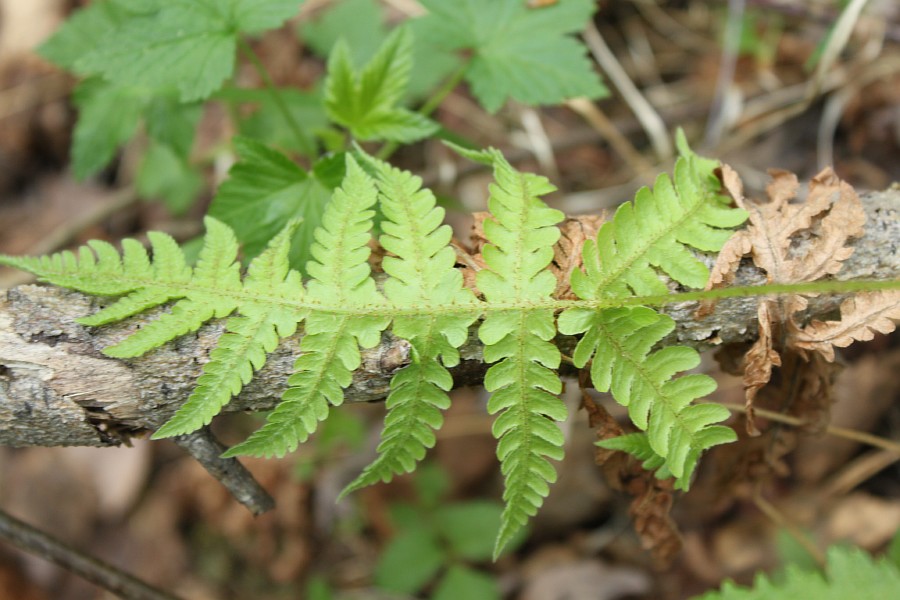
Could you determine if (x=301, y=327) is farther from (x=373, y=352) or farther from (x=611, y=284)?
(x=611, y=284)

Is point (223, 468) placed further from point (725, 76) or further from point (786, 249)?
point (725, 76)

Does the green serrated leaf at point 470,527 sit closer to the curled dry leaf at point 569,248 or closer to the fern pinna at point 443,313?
the fern pinna at point 443,313

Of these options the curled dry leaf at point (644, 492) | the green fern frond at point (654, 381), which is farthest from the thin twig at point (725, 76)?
the green fern frond at point (654, 381)

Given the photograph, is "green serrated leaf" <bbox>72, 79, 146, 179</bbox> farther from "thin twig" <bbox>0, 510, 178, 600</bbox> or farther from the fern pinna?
"thin twig" <bbox>0, 510, 178, 600</bbox>

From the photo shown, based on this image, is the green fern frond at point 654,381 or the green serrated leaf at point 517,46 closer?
the green fern frond at point 654,381

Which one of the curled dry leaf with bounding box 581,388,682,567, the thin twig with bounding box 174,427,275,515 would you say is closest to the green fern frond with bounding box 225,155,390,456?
the thin twig with bounding box 174,427,275,515

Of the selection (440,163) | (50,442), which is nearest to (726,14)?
(440,163)
